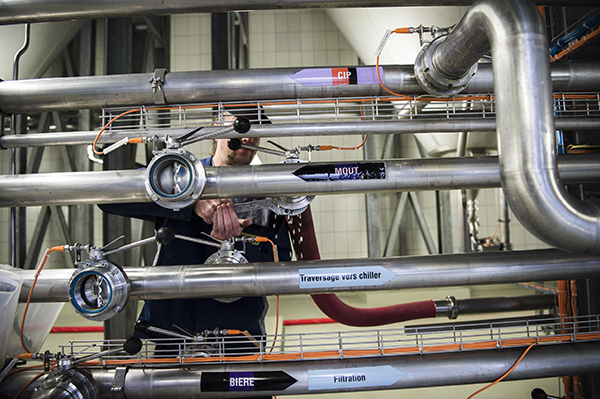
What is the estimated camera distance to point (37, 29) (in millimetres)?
2377

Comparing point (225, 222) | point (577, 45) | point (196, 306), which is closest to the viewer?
point (225, 222)

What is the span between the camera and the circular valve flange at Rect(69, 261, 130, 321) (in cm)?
66

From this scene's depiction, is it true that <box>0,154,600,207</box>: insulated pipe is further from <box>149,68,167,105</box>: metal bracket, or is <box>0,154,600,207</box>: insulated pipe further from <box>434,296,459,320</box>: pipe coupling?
<box>434,296,459,320</box>: pipe coupling

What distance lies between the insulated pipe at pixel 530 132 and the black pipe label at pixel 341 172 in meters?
0.25

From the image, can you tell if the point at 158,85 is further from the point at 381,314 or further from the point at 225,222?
the point at 381,314

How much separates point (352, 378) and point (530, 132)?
0.53 m

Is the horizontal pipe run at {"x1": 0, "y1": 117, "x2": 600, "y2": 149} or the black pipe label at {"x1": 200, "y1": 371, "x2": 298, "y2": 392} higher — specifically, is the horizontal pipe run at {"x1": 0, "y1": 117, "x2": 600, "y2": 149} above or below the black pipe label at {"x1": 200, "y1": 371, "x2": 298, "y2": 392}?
above

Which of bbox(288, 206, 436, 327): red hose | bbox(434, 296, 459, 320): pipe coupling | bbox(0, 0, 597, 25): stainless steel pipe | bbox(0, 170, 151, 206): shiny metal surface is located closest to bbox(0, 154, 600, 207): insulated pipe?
bbox(0, 170, 151, 206): shiny metal surface

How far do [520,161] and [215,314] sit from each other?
85cm

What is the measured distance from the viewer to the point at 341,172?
0.70 metres

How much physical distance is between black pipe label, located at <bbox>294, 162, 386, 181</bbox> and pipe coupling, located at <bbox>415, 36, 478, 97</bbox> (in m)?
0.19

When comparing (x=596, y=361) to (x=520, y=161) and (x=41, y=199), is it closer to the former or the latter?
(x=520, y=161)

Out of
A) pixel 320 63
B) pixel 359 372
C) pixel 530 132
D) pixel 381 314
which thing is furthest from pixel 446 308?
pixel 320 63

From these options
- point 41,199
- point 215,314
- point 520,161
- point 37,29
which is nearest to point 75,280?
point 41,199
